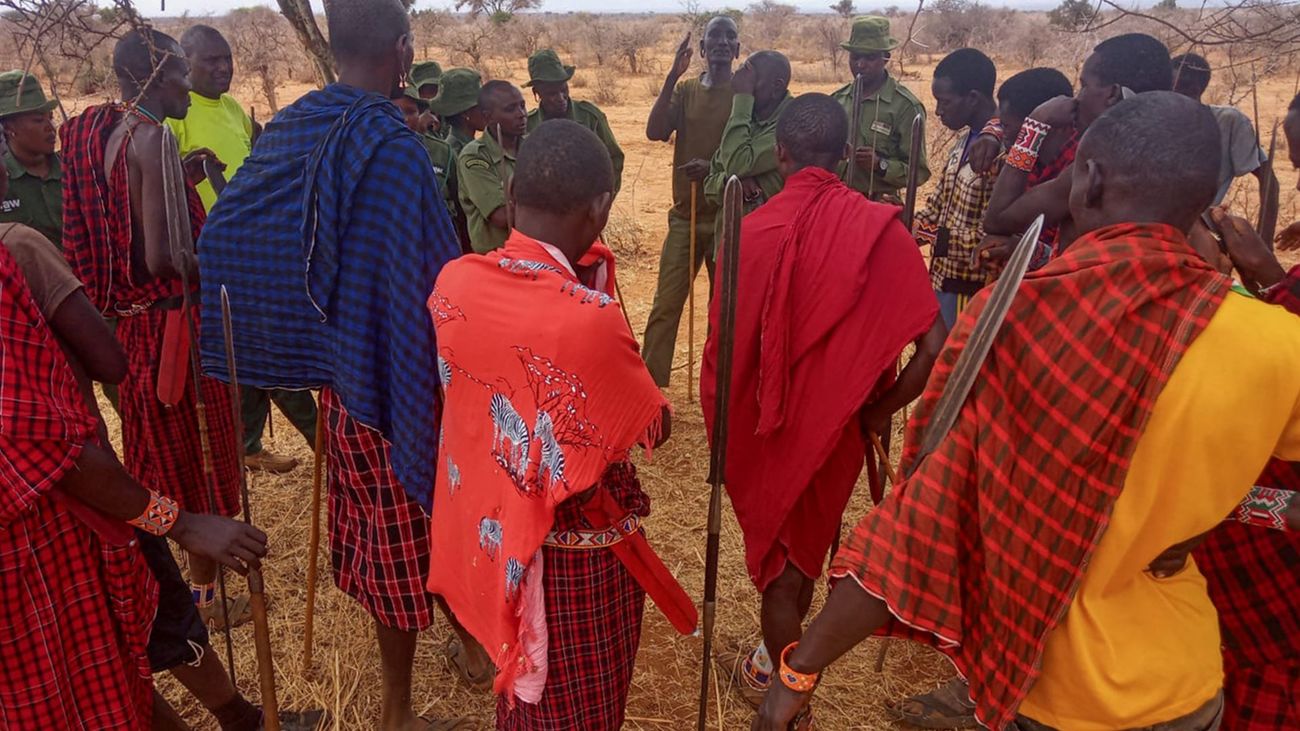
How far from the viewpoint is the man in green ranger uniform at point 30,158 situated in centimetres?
415

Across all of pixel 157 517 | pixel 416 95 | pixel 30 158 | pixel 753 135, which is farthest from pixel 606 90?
pixel 157 517

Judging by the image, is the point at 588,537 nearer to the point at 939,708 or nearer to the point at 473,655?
the point at 473,655

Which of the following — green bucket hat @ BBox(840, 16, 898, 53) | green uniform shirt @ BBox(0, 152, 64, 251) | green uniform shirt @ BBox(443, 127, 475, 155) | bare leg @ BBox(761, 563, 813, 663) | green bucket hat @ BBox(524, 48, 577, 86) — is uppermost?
green bucket hat @ BBox(840, 16, 898, 53)

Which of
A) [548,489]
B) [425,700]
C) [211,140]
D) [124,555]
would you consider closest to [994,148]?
[548,489]

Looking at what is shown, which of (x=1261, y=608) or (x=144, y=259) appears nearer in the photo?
(x=1261, y=608)

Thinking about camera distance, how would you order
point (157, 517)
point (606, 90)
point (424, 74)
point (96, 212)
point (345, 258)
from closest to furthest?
1. point (157, 517)
2. point (345, 258)
3. point (96, 212)
4. point (424, 74)
5. point (606, 90)

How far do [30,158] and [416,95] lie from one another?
2.16 m

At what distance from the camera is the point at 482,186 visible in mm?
4508

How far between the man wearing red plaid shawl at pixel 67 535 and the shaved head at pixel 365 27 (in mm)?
1037

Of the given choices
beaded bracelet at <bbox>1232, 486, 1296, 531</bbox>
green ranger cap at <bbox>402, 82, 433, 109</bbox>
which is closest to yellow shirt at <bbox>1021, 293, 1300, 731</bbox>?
beaded bracelet at <bbox>1232, 486, 1296, 531</bbox>

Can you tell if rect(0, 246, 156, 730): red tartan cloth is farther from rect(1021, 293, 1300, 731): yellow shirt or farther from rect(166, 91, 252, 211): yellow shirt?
rect(166, 91, 252, 211): yellow shirt

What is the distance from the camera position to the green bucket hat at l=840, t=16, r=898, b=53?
17.2 ft

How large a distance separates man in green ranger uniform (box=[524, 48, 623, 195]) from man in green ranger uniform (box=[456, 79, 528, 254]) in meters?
0.24

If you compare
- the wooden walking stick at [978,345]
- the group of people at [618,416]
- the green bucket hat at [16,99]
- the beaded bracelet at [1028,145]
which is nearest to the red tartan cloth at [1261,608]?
the group of people at [618,416]
